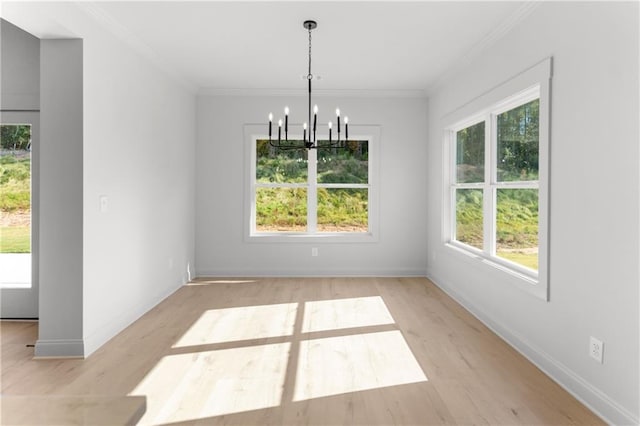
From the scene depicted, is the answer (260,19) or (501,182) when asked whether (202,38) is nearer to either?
(260,19)

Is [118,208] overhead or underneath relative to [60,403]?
overhead

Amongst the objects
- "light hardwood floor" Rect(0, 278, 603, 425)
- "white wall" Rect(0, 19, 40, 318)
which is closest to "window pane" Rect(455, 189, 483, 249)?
"light hardwood floor" Rect(0, 278, 603, 425)

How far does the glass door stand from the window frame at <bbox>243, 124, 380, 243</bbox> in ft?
8.39

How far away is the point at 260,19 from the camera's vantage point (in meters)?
3.35

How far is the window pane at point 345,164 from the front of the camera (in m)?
5.96

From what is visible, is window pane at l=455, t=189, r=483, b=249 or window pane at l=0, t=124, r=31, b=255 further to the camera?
window pane at l=455, t=189, r=483, b=249

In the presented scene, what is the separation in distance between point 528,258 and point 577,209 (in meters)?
0.85

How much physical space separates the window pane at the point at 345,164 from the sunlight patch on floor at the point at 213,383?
125 inches

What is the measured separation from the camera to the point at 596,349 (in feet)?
7.61

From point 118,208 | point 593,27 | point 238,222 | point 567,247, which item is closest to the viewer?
point 593,27

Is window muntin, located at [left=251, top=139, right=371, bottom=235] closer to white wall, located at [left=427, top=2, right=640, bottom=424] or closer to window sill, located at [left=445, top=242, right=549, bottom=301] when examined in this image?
window sill, located at [left=445, top=242, right=549, bottom=301]

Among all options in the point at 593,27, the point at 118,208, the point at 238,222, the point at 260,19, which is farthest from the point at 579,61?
the point at 238,222

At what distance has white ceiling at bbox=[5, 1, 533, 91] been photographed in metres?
3.13

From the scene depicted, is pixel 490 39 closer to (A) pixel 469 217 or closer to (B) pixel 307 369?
(A) pixel 469 217
